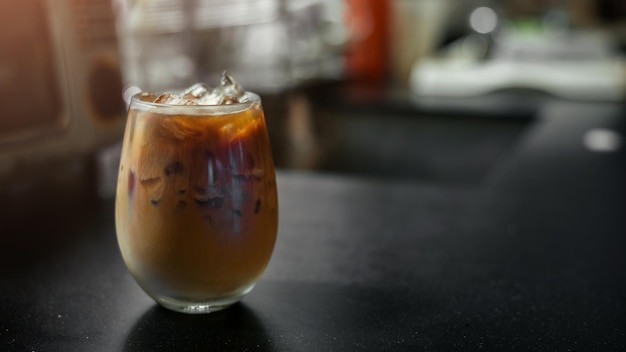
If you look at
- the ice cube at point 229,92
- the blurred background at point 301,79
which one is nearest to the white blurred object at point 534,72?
the blurred background at point 301,79

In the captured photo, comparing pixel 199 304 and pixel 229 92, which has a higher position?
pixel 229 92

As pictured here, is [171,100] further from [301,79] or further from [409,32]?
[409,32]

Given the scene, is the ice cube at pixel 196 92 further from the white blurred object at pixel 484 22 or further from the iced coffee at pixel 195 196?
the white blurred object at pixel 484 22

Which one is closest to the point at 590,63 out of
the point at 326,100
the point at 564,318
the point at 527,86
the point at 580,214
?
the point at 527,86

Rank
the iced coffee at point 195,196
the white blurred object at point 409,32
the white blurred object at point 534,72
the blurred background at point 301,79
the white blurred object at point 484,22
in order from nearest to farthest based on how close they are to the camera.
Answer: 1. the iced coffee at point 195,196
2. the blurred background at point 301,79
3. the white blurred object at point 534,72
4. the white blurred object at point 409,32
5. the white blurred object at point 484,22

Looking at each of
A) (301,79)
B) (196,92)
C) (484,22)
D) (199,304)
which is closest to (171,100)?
(196,92)

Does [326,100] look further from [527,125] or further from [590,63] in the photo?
[590,63]
